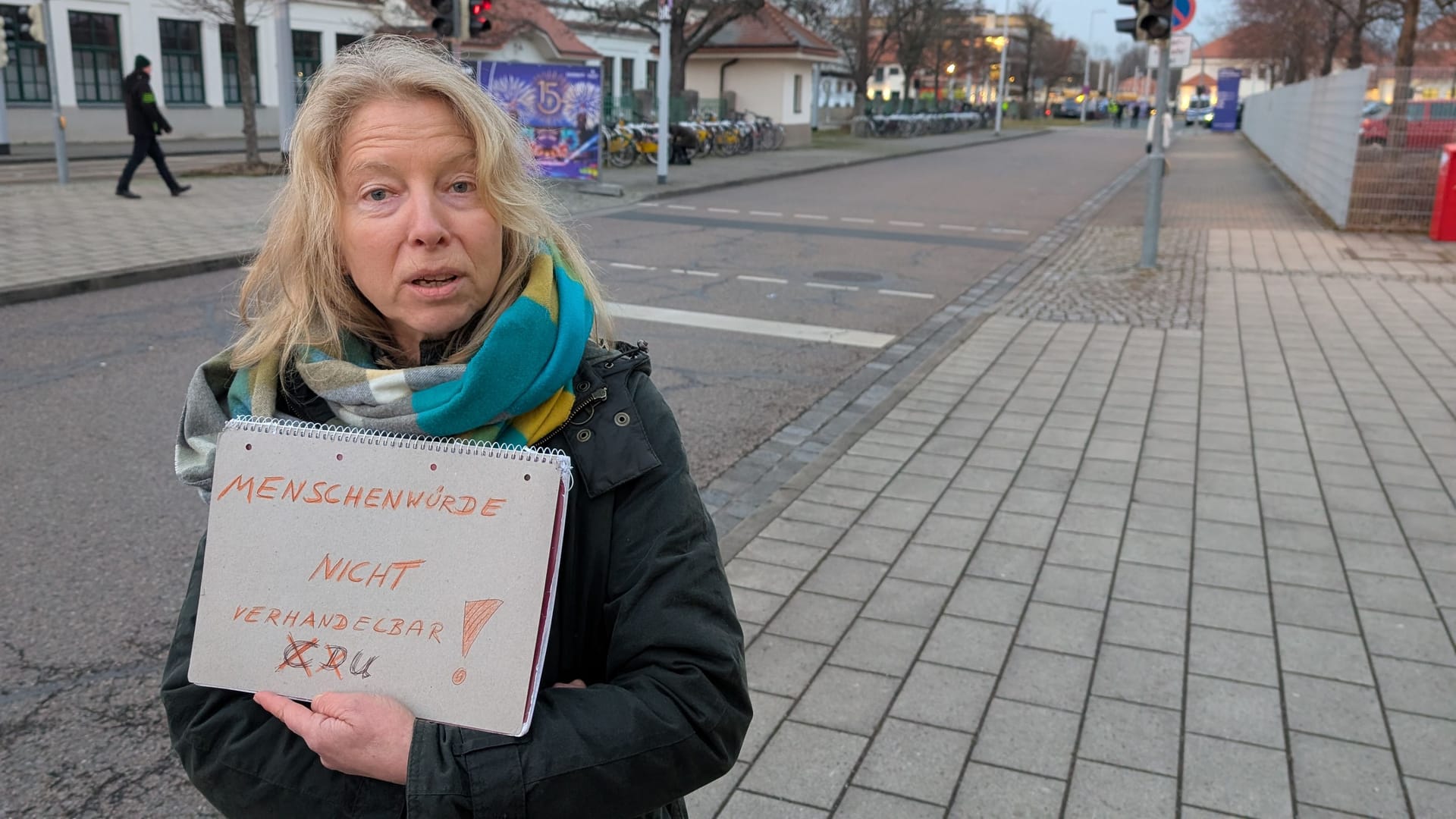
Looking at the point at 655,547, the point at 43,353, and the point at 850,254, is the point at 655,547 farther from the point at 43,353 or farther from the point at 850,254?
the point at 850,254

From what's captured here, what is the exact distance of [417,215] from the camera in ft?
4.73

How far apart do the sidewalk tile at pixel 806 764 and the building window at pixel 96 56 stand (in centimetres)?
3483

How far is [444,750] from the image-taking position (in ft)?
4.09

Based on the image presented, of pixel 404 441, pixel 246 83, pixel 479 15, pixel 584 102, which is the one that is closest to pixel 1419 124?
pixel 584 102

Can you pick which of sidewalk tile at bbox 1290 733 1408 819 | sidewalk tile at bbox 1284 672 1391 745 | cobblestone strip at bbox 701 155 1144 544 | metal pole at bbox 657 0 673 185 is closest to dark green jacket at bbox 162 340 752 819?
sidewalk tile at bbox 1290 733 1408 819

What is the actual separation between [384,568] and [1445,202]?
53.5 feet

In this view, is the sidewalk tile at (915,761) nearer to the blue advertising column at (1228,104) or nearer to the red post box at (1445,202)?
the red post box at (1445,202)

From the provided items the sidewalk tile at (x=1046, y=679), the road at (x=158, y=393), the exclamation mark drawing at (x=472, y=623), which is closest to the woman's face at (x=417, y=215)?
the exclamation mark drawing at (x=472, y=623)

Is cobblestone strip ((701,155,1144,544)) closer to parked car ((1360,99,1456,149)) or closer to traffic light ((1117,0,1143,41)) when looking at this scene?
traffic light ((1117,0,1143,41))

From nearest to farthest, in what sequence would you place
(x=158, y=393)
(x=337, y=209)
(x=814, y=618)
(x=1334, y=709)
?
1. (x=337, y=209)
2. (x=1334, y=709)
3. (x=814, y=618)
4. (x=158, y=393)

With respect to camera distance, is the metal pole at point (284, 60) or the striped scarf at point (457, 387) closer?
the striped scarf at point (457, 387)

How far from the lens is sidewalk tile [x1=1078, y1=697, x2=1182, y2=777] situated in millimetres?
3061

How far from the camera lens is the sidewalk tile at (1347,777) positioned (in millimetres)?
2857

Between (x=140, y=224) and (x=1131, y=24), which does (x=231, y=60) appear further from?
(x=1131, y=24)
